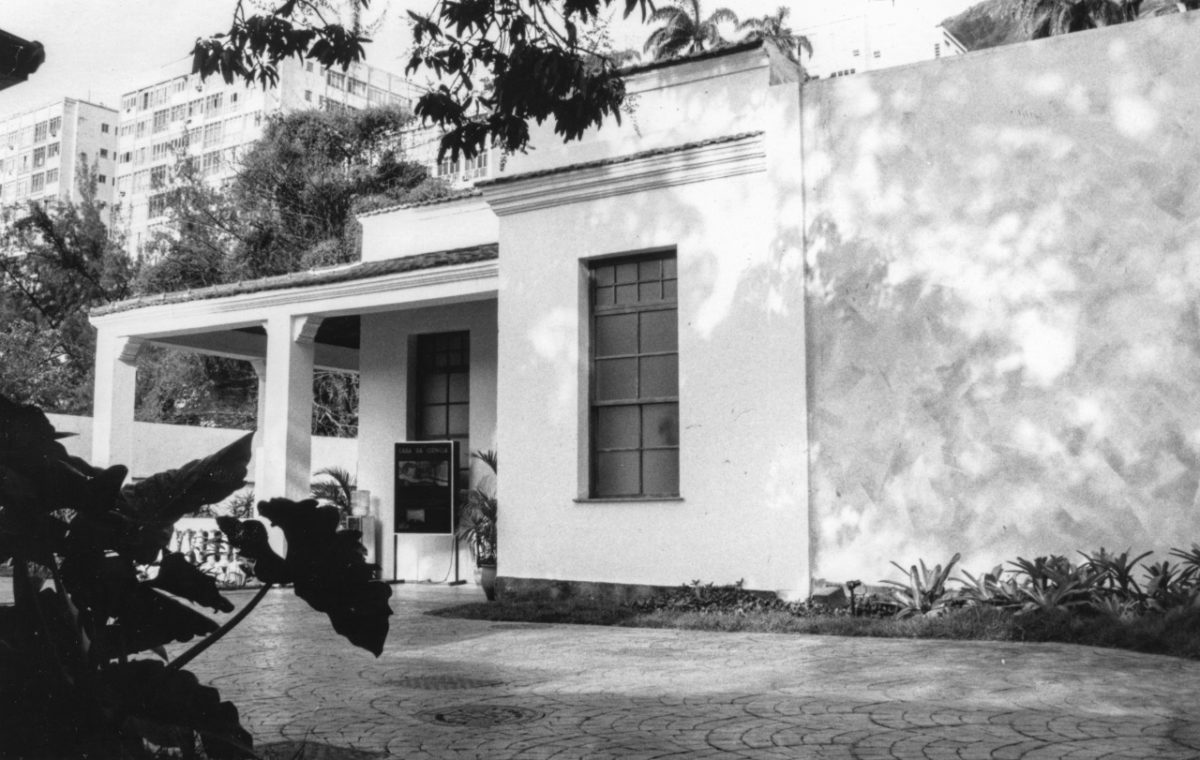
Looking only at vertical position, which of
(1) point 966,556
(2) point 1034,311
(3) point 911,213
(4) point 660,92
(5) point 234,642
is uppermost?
(4) point 660,92

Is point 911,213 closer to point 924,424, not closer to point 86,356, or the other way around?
point 924,424

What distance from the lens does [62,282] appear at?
3544cm

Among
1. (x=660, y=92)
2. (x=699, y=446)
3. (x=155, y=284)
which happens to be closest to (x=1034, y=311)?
(x=699, y=446)

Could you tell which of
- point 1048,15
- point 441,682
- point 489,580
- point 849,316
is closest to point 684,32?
point 1048,15

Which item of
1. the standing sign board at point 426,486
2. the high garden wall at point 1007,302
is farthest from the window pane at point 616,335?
the standing sign board at point 426,486

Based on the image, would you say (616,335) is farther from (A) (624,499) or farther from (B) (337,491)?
(B) (337,491)

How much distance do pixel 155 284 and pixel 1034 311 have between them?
89.1 ft

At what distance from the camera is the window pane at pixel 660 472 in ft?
35.3

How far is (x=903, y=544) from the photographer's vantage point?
9.43m

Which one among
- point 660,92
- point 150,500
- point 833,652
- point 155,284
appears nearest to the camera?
point 150,500

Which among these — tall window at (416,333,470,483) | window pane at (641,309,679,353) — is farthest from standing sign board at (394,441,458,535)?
window pane at (641,309,679,353)

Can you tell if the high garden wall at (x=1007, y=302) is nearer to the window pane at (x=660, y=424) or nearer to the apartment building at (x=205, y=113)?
the window pane at (x=660, y=424)

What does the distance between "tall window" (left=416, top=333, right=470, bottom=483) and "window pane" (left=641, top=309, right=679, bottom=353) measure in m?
4.13

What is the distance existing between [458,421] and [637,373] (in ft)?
13.9
